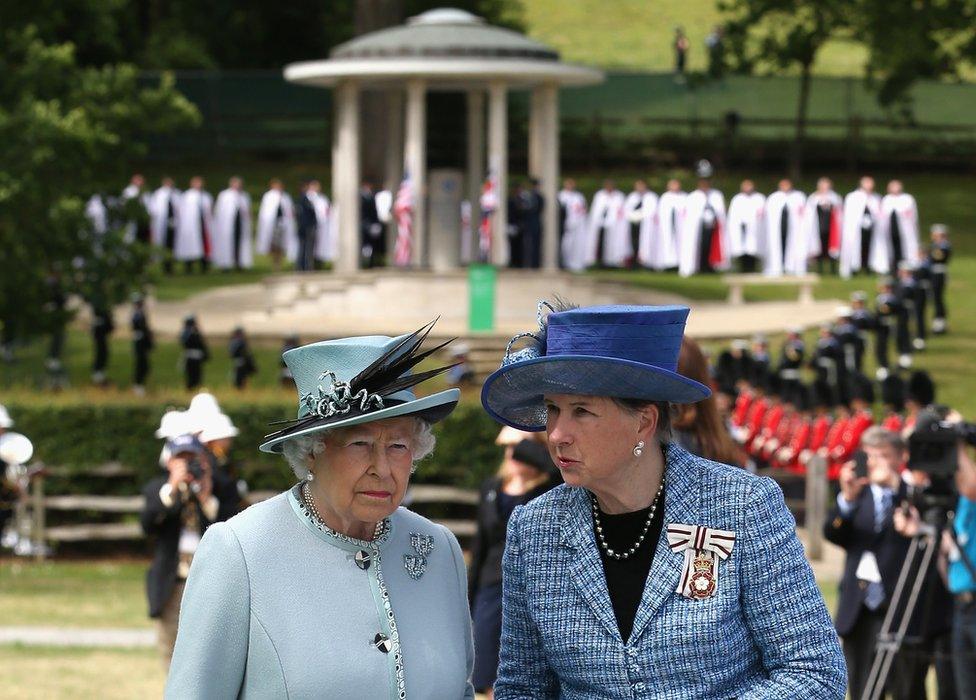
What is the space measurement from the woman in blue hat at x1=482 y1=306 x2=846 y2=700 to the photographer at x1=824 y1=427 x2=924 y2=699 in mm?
4761

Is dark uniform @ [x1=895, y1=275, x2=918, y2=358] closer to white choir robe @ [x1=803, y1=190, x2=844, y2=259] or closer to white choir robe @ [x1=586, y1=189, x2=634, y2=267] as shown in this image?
white choir robe @ [x1=803, y1=190, x2=844, y2=259]

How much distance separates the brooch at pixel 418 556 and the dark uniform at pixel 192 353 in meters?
20.6

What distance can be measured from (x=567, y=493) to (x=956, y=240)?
124ft

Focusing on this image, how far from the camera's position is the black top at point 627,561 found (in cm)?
412

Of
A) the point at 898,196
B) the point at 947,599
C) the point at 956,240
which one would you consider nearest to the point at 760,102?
the point at 956,240

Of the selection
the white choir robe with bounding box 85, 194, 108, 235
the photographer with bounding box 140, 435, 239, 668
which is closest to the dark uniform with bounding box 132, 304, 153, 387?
the white choir robe with bounding box 85, 194, 108, 235

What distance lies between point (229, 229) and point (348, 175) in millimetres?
6294

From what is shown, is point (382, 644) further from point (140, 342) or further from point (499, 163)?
point (499, 163)

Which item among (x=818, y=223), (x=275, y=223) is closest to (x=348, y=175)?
(x=275, y=223)

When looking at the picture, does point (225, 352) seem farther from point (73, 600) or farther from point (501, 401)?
point (501, 401)

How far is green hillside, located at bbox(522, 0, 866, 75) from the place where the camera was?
219ft

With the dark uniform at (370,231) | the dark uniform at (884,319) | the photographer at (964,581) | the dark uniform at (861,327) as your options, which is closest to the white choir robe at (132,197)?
the dark uniform at (370,231)

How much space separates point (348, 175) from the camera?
30359mm

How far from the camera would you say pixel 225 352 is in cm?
2784
